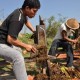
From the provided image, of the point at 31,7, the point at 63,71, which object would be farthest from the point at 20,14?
the point at 63,71

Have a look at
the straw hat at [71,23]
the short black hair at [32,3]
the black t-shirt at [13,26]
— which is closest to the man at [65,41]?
the straw hat at [71,23]

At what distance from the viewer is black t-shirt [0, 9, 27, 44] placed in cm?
502

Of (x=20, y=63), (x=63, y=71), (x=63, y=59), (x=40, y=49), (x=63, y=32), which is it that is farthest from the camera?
(x=63, y=59)

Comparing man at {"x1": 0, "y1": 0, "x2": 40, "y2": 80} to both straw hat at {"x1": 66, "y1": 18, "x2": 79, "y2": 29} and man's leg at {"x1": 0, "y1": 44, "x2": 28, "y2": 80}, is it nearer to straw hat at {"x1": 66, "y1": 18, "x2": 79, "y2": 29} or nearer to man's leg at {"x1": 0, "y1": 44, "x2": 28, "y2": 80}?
man's leg at {"x1": 0, "y1": 44, "x2": 28, "y2": 80}

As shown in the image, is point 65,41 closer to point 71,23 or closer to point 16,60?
point 71,23

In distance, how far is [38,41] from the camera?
722 centimetres

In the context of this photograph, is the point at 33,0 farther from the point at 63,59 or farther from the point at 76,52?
the point at 76,52

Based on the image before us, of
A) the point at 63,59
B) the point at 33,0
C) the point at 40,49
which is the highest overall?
the point at 33,0

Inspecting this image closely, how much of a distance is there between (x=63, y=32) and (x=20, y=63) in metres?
3.75

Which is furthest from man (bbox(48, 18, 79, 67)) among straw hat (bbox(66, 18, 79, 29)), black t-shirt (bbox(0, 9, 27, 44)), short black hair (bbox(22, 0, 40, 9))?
black t-shirt (bbox(0, 9, 27, 44))

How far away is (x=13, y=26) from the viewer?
502 centimetres

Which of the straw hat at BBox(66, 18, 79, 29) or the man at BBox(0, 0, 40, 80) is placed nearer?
the man at BBox(0, 0, 40, 80)

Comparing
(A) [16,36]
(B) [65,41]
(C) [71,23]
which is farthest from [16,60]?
(C) [71,23]

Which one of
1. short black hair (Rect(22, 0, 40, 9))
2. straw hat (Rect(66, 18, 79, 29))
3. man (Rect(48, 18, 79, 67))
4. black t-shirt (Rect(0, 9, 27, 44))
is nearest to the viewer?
black t-shirt (Rect(0, 9, 27, 44))
